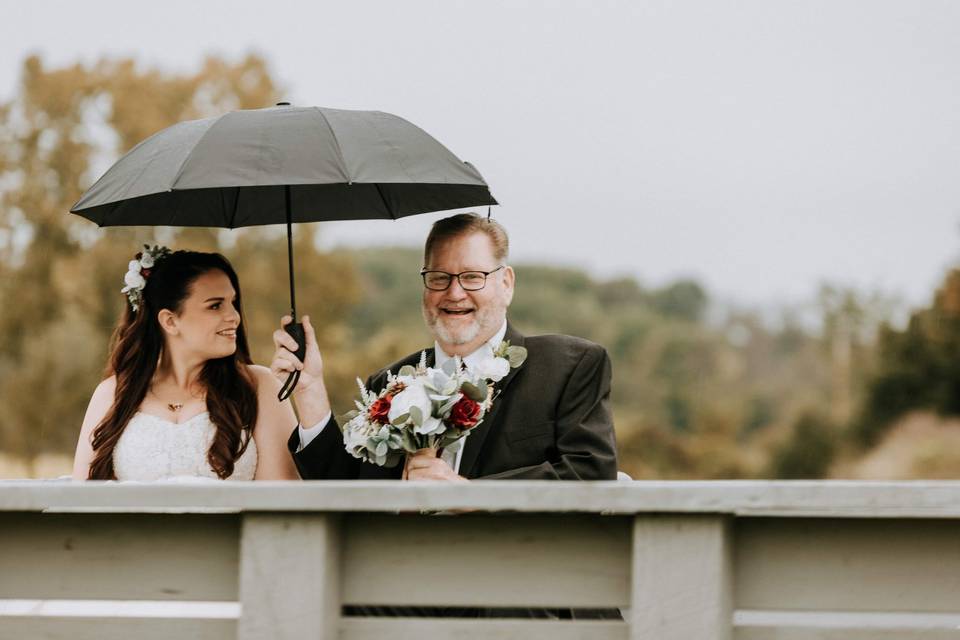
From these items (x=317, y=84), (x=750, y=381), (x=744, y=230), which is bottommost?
(x=750, y=381)

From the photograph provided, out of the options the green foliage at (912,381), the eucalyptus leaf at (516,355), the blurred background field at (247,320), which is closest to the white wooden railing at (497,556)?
the eucalyptus leaf at (516,355)

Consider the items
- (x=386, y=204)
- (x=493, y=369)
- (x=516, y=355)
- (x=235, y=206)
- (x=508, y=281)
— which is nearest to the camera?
(x=493, y=369)

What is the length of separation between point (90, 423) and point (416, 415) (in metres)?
1.50

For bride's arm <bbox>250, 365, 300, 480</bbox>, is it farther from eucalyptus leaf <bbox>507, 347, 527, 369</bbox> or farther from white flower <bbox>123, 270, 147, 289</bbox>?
eucalyptus leaf <bbox>507, 347, 527, 369</bbox>

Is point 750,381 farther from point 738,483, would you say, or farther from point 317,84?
point 738,483

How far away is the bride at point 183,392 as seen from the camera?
14.1 ft

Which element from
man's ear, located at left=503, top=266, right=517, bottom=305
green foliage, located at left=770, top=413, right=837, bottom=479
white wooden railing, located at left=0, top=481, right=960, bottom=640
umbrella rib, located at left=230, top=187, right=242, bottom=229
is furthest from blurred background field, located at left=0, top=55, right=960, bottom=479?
white wooden railing, located at left=0, top=481, right=960, bottom=640

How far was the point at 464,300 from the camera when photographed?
411cm

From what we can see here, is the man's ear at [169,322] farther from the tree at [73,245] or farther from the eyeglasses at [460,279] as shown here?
the tree at [73,245]

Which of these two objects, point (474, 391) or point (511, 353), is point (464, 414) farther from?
point (511, 353)

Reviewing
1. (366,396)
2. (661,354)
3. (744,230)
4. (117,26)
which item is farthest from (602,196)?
(366,396)

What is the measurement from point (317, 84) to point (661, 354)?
10.4m

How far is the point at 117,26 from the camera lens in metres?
27.8

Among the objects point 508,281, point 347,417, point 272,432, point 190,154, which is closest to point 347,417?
point 347,417
